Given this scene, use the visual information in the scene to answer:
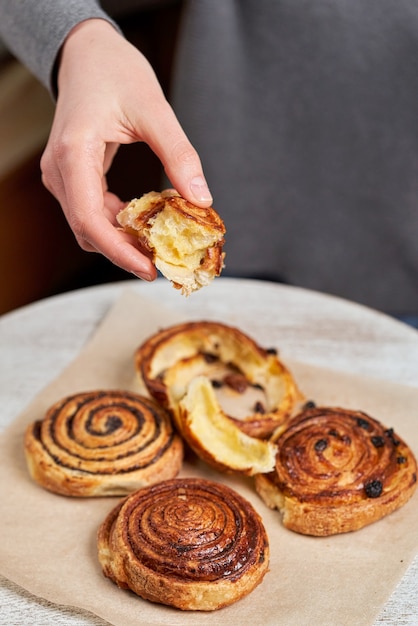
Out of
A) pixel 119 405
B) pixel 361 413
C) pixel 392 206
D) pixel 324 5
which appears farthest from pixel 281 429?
pixel 324 5

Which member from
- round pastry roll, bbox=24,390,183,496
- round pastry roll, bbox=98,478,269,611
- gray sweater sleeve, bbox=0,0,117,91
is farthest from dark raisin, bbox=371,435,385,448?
gray sweater sleeve, bbox=0,0,117,91

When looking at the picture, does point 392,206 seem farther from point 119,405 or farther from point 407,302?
point 119,405

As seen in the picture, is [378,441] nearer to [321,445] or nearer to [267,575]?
[321,445]

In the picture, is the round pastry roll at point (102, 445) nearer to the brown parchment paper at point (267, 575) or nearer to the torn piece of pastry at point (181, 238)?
the brown parchment paper at point (267, 575)

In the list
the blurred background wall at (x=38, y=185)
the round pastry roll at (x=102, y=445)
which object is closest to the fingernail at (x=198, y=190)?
the round pastry roll at (x=102, y=445)

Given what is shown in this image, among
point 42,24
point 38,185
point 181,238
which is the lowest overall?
point 38,185

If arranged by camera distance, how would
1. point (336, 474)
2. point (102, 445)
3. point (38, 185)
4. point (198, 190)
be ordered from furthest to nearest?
point (38, 185), point (102, 445), point (336, 474), point (198, 190)

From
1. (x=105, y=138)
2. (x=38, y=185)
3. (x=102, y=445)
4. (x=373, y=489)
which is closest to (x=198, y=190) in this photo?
(x=105, y=138)
